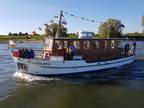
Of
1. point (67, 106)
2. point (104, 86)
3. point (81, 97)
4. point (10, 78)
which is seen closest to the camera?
point (67, 106)

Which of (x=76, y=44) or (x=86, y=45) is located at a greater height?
(x=76, y=44)

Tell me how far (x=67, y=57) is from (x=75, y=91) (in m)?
4.95

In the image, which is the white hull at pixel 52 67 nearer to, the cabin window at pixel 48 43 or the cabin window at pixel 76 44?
the cabin window at pixel 76 44

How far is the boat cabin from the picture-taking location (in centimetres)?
2227

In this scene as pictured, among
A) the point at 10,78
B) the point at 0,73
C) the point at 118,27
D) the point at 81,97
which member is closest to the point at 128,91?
the point at 81,97

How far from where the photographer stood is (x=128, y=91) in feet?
57.8

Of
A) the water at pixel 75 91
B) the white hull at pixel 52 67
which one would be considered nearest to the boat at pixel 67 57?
the white hull at pixel 52 67

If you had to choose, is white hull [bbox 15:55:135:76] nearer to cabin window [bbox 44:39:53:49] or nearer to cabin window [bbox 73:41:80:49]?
cabin window [bbox 73:41:80:49]

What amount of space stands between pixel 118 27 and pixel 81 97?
81.4 m

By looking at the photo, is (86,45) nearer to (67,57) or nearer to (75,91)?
(67,57)

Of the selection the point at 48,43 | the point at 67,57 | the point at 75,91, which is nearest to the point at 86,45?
the point at 67,57

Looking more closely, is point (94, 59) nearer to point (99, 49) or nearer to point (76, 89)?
point (99, 49)

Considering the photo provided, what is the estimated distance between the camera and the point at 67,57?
22188 millimetres

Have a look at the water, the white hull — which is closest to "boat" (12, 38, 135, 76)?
the white hull
